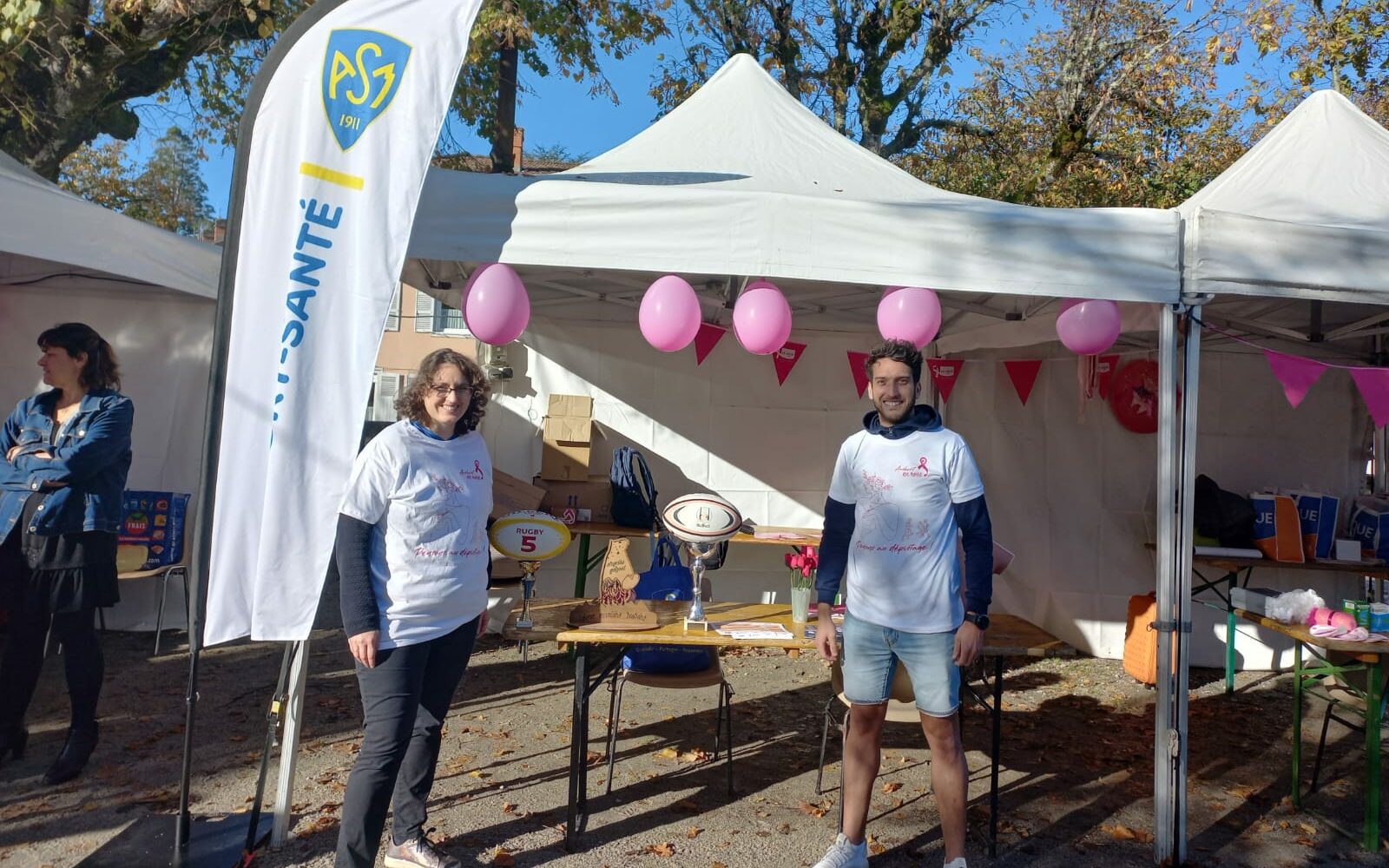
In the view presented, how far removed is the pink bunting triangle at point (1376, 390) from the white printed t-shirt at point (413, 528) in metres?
3.49


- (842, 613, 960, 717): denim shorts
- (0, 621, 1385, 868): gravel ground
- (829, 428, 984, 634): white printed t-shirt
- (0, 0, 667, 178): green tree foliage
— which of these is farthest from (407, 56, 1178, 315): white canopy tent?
(0, 0, 667, 178): green tree foliage

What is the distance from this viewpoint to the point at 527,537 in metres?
3.21

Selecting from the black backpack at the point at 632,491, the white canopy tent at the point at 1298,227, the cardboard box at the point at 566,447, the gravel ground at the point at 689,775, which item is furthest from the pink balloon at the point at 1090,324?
the cardboard box at the point at 566,447

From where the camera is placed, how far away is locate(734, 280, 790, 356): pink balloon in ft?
11.3

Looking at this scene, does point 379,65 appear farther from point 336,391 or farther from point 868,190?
point 868,190

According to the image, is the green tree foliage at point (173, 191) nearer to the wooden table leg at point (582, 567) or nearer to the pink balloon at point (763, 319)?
the wooden table leg at point (582, 567)

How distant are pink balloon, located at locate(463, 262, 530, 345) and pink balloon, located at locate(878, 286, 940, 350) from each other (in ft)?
4.32

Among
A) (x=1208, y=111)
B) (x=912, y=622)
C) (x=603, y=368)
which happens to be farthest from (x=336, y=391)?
(x=1208, y=111)

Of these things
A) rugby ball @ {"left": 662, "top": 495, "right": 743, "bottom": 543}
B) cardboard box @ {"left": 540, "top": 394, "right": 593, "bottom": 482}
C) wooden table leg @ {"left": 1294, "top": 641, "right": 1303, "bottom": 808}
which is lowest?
wooden table leg @ {"left": 1294, "top": 641, "right": 1303, "bottom": 808}

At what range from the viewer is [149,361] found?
5730mm

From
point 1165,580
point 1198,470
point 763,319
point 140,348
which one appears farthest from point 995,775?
point 140,348

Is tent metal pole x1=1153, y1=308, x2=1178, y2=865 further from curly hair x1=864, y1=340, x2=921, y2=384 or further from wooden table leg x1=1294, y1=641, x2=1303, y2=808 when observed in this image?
curly hair x1=864, y1=340, x2=921, y2=384

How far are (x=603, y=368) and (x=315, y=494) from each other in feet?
11.2

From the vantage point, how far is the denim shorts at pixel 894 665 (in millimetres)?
2590
